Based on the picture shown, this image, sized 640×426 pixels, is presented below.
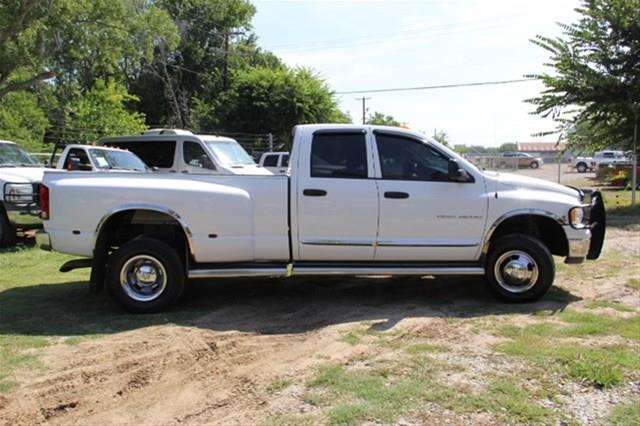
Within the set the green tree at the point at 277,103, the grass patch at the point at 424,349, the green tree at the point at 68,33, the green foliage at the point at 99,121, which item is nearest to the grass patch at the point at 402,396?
the grass patch at the point at 424,349

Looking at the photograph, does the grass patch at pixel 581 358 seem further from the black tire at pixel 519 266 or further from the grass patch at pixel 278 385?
the grass patch at pixel 278 385

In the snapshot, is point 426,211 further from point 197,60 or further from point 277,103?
point 197,60

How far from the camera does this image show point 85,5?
20.3 meters

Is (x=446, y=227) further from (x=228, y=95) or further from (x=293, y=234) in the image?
(x=228, y=95)

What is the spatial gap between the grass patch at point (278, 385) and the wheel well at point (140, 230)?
2369 mm

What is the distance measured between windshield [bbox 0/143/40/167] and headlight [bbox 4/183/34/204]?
1390 millimetres

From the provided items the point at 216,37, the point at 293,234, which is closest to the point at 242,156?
the point at 293,234

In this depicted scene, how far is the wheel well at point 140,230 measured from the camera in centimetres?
600

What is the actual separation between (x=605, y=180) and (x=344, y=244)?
27009mm

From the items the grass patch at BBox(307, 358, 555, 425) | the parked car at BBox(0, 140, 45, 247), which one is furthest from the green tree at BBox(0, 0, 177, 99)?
the grass patch at BBox(307, 358, 555, 425)

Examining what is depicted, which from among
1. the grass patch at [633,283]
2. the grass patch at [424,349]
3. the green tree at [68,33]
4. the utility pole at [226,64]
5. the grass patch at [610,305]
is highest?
the utility pole at [226,64]

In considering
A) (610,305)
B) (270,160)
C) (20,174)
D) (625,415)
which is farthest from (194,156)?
(625,415)

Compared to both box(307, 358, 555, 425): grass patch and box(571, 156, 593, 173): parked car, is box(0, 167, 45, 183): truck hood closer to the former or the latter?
box(307, 358, 555, 425): grass patch

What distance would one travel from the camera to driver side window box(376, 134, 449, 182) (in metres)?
6.16
